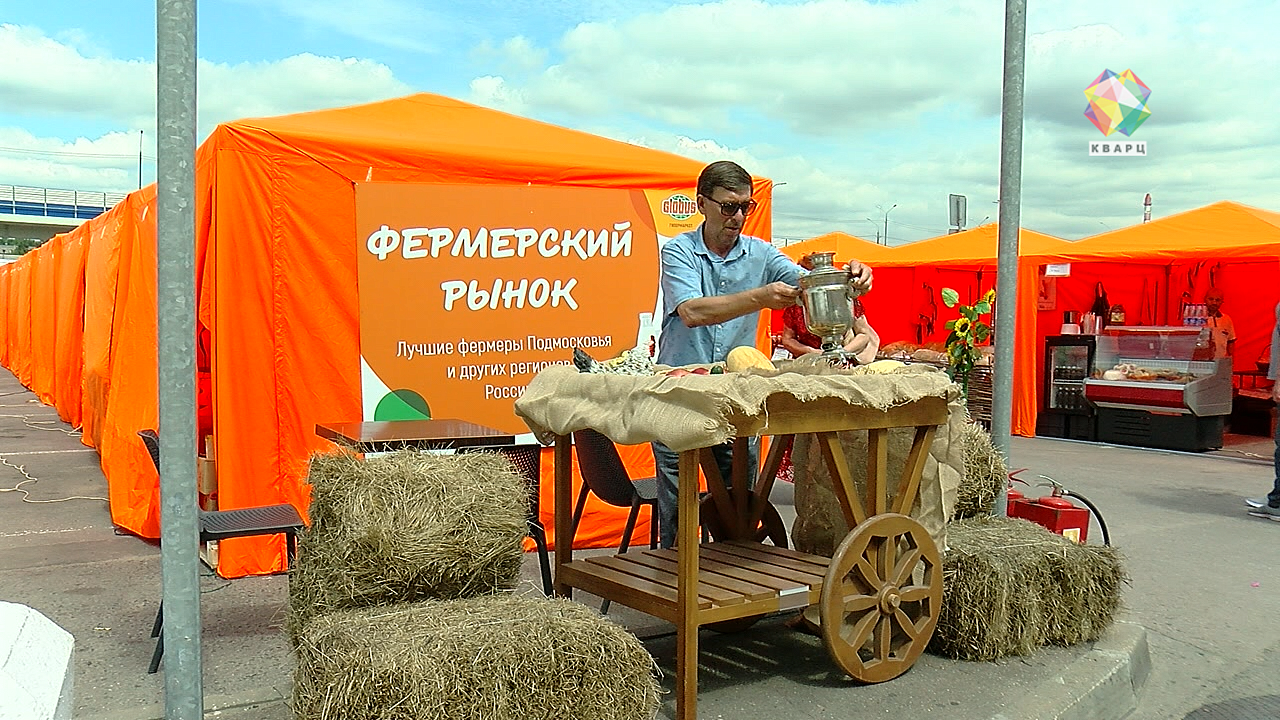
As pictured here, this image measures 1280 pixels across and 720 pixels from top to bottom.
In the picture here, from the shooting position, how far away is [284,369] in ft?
17.8

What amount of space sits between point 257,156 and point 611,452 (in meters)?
2.44

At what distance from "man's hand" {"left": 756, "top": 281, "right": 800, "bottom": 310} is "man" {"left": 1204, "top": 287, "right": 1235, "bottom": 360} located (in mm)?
10612

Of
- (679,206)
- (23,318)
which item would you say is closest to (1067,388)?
(679,206)

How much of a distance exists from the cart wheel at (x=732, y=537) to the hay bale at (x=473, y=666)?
1514 mm

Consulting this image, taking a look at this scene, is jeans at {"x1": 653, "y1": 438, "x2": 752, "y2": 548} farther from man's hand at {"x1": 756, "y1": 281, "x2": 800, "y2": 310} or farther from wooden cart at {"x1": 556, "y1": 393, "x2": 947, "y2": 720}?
man's hand at {"x1": 756, "y1": 281, "x2": 800, "y2": 310}

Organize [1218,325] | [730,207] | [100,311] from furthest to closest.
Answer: [1218,325], [100,311], [730,207]

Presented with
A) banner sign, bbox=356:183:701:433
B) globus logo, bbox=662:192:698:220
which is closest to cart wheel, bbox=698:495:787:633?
banner sign, bbox=356:183:701:433

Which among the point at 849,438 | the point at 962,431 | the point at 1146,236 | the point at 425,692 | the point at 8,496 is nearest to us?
the point at 425,692

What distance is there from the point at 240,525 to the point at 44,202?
87.8 metres

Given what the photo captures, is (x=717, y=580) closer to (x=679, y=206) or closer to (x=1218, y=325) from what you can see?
(x=679, y=206)

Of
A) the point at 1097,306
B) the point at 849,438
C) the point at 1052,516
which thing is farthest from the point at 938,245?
the point at 849,438

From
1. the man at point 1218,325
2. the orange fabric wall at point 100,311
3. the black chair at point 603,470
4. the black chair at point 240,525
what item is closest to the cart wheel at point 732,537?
the black chair at point 603,470

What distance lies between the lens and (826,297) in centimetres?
356

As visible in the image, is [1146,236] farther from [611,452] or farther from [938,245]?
[611,452]
